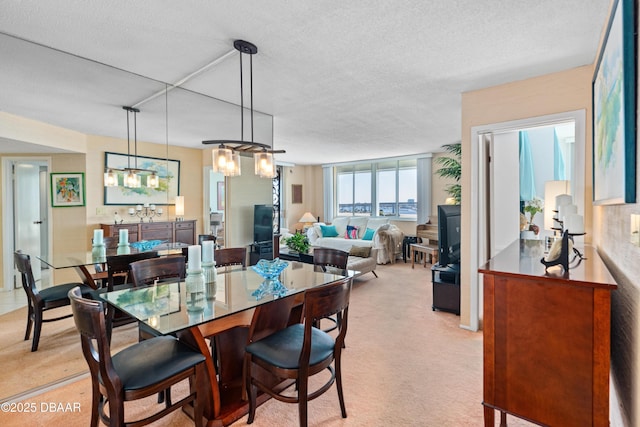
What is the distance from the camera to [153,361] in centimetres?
152

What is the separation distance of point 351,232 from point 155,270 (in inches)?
210

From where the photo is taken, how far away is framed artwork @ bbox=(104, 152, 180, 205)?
9.50 ft

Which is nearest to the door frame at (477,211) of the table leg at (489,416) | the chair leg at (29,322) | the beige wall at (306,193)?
the table leg at (489,416)

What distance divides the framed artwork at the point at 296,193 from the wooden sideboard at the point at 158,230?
5.29 m

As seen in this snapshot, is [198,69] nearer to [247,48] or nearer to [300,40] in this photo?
[247,48]

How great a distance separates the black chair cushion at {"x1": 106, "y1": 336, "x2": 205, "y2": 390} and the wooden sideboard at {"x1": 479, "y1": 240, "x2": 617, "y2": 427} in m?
1.51

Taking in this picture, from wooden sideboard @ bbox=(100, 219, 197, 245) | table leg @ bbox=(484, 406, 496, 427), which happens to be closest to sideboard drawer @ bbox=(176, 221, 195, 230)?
wooden sideboard @ bbox=(100, 219, 197, 245)

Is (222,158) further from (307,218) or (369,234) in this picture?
(307,218)

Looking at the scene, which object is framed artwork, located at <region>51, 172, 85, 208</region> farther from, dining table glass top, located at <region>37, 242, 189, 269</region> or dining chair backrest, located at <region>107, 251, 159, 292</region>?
dining chair backrest, located at <region>107, 251, 159, 292</region>

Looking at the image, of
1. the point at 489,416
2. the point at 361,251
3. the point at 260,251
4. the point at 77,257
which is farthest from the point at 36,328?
the point at 361,251

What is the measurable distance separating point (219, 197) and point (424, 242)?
16.0 ft

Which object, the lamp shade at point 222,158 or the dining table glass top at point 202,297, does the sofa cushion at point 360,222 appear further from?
the lamp shade at point 222,158

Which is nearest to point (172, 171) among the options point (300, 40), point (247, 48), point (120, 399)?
point (247, 48)

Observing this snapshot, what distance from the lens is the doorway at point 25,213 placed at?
7.11 feet
